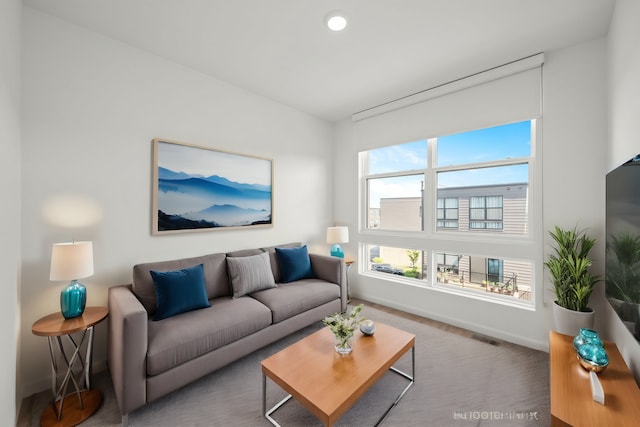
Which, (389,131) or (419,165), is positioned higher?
(389,131)

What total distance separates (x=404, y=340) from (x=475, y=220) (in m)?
1.76

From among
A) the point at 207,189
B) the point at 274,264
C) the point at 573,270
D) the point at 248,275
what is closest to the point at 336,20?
the point at 207,189

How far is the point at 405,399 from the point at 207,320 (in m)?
1.55

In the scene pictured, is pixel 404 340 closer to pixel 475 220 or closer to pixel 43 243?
pixel 475 220

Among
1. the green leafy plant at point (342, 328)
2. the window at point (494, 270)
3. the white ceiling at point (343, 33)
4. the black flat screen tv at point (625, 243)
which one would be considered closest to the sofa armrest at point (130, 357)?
the green leafy plant at point (342, 328)

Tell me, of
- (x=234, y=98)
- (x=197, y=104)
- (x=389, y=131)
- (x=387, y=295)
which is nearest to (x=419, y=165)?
(x=389, y=131)

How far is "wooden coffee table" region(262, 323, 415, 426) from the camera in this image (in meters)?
1.35

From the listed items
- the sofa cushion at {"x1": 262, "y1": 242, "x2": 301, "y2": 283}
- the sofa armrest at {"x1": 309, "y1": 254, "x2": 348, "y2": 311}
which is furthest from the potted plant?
the sofa cushion at {"x1": 262, "y1": 242, "x2": 301, "y2": 283}

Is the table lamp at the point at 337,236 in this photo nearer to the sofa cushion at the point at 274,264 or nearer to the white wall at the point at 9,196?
the sofa cushion at the point at 274,264

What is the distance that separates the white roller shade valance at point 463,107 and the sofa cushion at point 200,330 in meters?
2.73

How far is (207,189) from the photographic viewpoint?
278cm

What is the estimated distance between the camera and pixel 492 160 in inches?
110

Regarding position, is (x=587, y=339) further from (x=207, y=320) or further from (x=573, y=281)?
(x=207, y=320)

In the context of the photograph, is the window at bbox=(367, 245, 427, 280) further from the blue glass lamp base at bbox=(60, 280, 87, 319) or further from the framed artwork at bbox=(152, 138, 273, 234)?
the blue glass lamp base at bbox=(60, 280, 87, 319)
